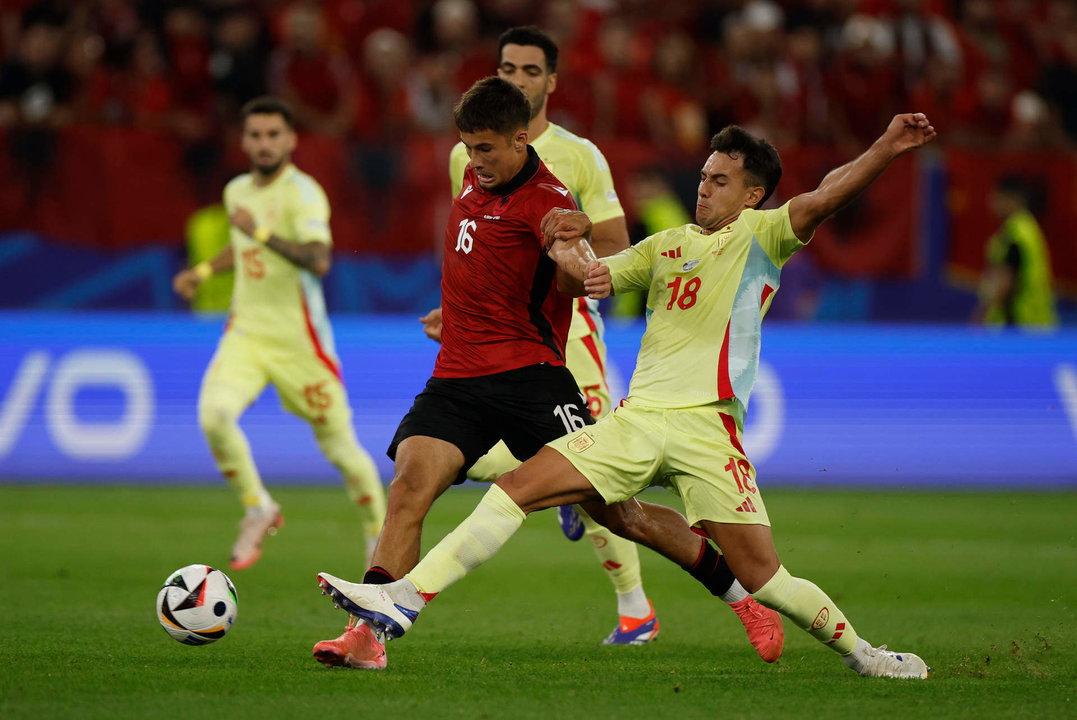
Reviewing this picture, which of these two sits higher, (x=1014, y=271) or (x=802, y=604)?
(x=1014, y=271)

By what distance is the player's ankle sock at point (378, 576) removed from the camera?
5.36m

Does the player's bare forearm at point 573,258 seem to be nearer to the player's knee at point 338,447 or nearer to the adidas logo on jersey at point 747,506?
the adidas logo on jersey at point 747,506

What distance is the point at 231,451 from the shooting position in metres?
8.60

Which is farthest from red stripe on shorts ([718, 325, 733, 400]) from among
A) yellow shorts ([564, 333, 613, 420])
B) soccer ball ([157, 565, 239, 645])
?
soccer ball ([157, 565, 239, 645])

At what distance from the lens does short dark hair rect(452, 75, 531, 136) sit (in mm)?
5504

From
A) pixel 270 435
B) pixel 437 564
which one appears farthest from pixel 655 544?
pixel 270 435

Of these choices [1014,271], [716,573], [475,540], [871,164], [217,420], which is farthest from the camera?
[1014,271]

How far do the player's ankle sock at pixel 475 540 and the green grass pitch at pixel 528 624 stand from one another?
0.41 meters

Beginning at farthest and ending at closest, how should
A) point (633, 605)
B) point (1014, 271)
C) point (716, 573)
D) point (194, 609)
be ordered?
point (1014, 271), point (633, 605), point (716, 573), point (194, 609)

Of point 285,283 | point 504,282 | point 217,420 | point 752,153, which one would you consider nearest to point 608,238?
point 504,282

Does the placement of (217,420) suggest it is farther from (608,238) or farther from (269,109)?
(608,238)

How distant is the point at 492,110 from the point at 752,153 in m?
1.03

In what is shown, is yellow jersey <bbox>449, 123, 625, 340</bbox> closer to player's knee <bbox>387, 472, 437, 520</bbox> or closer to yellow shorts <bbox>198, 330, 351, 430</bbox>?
player's knee <bbox>387, 472, 437, 520</bbox>

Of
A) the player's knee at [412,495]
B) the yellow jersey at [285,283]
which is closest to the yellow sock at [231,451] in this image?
the yellow jersey at [285,283]
